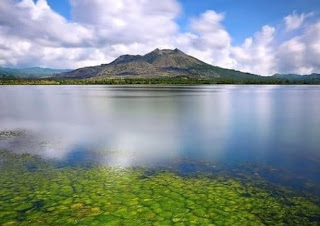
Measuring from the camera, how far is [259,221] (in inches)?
536

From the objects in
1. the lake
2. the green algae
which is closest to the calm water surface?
the lake

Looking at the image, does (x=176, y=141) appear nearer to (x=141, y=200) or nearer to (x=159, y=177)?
(x=159, y=177)

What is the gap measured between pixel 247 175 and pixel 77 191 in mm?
10863

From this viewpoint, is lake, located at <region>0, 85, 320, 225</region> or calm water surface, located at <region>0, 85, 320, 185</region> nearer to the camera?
lake, located at <region>0, 85, 320, 225</region>

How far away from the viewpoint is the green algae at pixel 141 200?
540 inches

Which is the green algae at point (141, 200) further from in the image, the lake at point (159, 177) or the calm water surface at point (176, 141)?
the calm water surface at point (176, 141)

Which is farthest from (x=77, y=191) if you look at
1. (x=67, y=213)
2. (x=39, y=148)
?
(x=39, y=148)

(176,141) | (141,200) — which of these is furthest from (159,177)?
(176,141)

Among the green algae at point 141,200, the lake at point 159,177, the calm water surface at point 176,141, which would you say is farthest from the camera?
the calm water surface at point 176,141

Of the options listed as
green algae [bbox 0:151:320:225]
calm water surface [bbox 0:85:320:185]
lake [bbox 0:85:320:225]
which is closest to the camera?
green algae [bbox 0:151:320:225]

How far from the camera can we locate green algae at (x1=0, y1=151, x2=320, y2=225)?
13719 millimetres

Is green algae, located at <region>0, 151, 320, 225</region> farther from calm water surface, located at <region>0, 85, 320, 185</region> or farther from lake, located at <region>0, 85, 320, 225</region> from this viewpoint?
calm water surface, located at <region>0, 85, 320, 185</region>

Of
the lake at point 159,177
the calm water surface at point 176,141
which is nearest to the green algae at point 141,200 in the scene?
the lake at point 159,177

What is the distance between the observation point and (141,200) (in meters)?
15.8
